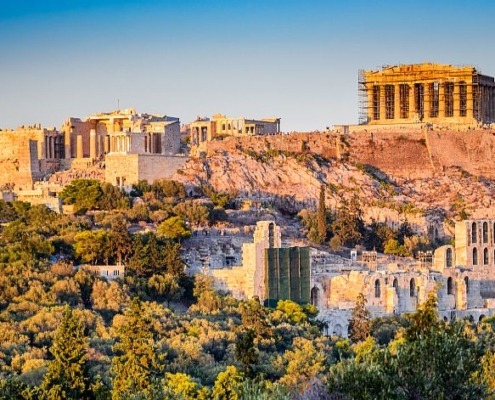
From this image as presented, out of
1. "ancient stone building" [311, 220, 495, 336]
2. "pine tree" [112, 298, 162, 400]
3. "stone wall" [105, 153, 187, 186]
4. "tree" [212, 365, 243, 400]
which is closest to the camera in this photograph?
"tree" [212, 365, 243, 400]

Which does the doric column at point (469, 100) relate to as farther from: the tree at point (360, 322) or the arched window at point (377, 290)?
the tree at point (360, 322)

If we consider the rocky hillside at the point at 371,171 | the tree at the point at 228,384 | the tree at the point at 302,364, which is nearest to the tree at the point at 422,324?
the tree at the point at 302,364

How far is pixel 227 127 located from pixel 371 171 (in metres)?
11.9

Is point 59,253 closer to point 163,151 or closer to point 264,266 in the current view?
point 264,266

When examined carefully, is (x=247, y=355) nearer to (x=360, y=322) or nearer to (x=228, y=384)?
(x=228, y=384)

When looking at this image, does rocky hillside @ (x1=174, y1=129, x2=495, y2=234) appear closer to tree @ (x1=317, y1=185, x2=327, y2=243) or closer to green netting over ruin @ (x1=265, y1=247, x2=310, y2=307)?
tree @ (x1=317, y1=185, x2=327, y2=243)

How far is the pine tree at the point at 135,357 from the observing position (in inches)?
1710

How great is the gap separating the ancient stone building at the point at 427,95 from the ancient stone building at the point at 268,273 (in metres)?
26.3

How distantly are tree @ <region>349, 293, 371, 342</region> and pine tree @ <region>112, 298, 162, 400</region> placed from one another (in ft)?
27.8

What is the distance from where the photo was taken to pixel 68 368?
1706 inches

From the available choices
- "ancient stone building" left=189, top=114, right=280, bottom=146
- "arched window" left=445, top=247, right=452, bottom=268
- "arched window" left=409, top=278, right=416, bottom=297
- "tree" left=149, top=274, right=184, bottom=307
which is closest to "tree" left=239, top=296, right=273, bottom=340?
"tree" left=149, top=274, right=184, bottom=307

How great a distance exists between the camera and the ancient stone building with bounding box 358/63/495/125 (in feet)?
279

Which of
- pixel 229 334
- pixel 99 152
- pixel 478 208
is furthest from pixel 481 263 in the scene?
pixel 99 152

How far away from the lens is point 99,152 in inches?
3066
